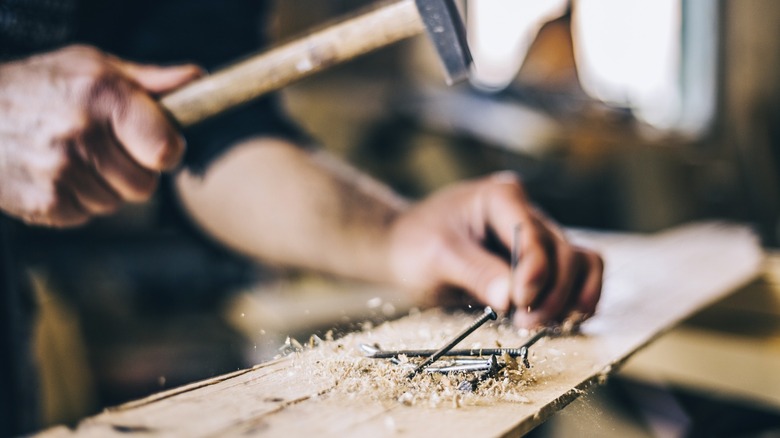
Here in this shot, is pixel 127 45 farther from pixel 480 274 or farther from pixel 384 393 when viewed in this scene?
pixel 384 393

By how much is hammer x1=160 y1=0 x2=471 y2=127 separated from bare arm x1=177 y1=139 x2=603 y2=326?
220 millimetres

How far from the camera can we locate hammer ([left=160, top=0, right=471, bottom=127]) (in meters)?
0.76

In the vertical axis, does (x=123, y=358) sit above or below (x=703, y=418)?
above

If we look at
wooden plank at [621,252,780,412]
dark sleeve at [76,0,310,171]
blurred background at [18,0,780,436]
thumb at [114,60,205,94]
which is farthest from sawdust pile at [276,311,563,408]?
blurred background at [18,0,780,436]

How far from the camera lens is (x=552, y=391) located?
0.56 m

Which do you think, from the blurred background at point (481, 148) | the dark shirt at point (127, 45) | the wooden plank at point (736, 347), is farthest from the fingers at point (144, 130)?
the blurred background at point (481, 148)

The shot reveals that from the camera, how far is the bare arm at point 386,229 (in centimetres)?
79

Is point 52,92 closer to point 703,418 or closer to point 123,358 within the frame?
point 703,418

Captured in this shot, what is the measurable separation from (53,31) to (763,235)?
158 centimetres

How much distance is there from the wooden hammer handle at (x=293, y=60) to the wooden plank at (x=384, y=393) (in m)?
0.36

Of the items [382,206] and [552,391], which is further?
[382,206]

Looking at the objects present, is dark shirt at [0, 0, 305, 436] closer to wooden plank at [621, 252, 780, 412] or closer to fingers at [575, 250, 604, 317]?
fingers at [575, 250, 604, 317]

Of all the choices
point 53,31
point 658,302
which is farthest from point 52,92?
point 658,302

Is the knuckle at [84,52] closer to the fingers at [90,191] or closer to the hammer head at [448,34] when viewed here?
the fingers at [90,191]
